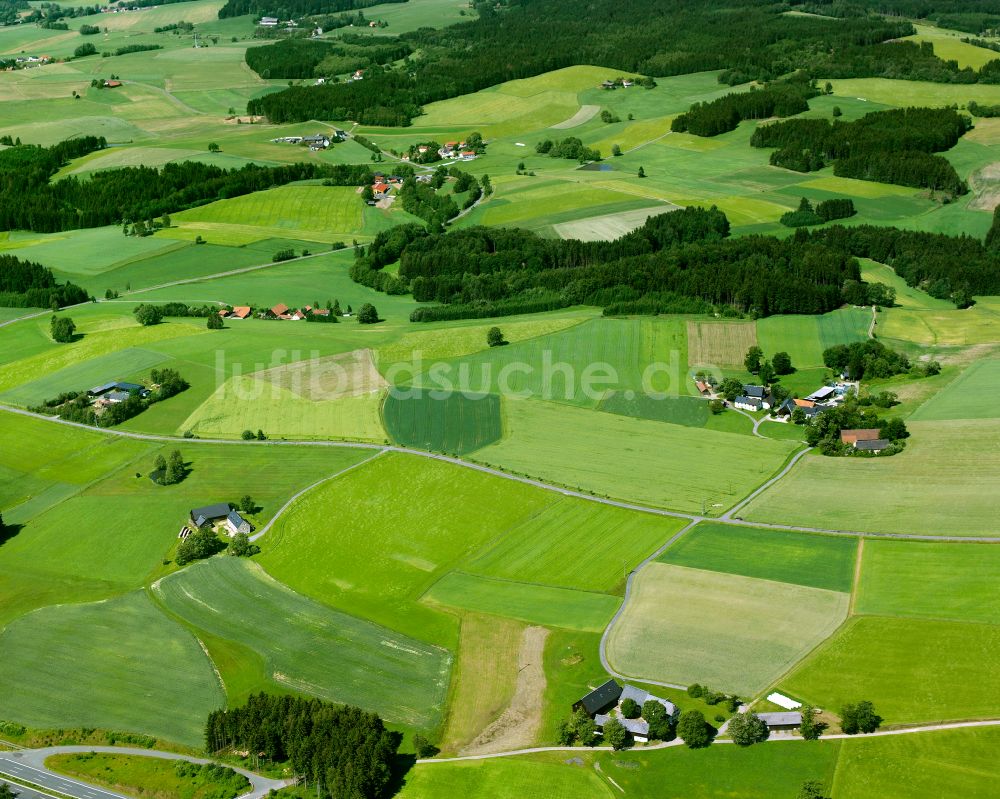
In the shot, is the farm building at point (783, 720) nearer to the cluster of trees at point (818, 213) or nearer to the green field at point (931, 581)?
the green field at point (931, 581)

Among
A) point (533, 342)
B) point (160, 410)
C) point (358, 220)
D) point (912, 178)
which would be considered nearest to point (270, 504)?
point (160, 410)

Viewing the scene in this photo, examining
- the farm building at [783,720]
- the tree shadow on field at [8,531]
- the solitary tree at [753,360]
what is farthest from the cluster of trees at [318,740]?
the solitary tree at [753,360]

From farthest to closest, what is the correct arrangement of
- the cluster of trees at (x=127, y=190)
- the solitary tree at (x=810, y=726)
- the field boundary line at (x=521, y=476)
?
the cluster of trees at (x=127, y=190) < the field boundary line at (x=521, y=476) < the solitary tree at (x=810, y=726)

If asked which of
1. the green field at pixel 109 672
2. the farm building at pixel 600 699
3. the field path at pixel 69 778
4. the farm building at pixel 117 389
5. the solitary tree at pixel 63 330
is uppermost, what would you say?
the solitary tree at pixel 63 330

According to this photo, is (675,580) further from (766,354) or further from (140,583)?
(766,354)

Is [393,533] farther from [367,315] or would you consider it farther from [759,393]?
[367,315]

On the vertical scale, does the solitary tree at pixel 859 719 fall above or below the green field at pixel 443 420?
below

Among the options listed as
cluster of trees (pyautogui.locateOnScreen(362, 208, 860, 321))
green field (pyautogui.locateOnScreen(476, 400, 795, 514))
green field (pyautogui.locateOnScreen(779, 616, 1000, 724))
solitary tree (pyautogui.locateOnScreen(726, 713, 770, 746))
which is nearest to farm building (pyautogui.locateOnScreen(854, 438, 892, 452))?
green field (pyautogui.locateOnScreen(476, 400, 795, 514))

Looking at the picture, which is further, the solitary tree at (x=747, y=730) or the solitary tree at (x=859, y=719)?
the solitary tree at (x=747, y=730)
